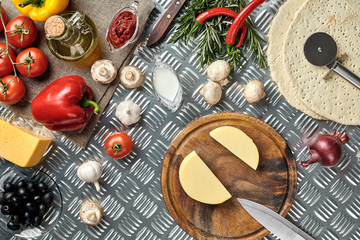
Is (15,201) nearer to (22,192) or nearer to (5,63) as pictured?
(22,192)

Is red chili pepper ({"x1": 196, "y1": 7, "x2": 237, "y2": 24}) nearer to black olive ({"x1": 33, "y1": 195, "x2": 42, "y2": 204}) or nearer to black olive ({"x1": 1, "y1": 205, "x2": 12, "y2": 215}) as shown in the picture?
black olive ({"x1": 33, "y1": 195, "x2": 42, "y2": 204})

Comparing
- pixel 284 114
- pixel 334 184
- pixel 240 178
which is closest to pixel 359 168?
pixel 334 184

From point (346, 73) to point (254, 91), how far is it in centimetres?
47

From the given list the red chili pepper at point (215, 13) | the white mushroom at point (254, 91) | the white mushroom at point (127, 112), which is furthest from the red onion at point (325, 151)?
the white mushroom at point (127, 112)

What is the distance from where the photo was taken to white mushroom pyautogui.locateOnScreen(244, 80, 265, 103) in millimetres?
1953

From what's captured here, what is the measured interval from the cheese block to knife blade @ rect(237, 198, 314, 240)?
3.52 ft

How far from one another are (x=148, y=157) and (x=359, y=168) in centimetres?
114

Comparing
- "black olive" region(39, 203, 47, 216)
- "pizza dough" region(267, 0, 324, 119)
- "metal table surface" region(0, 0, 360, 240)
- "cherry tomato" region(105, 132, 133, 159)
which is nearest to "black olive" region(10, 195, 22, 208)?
"black olive" region(39, 203, 47, 216)

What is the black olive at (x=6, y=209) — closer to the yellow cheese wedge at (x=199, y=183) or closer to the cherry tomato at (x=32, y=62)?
the cherry tomato at (x=32, y=62)

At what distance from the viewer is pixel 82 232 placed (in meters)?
2.08

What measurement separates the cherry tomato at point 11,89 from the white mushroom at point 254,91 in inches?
44.9

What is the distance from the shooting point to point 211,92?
1950 millimetres

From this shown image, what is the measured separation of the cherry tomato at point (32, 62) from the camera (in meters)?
1.88

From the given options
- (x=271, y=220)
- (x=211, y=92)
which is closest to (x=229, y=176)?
(x=271, y=220)
